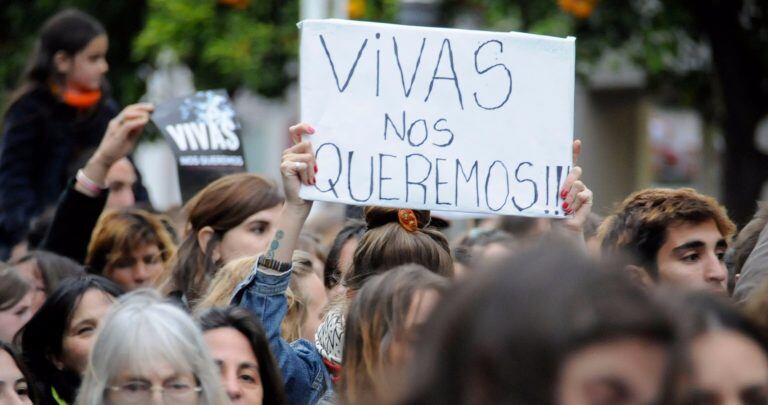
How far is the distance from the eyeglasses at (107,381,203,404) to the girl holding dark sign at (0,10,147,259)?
11.4 ft

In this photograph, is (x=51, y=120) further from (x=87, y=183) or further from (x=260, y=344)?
(x=260, y=344)

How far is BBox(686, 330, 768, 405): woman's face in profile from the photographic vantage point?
5.85ft

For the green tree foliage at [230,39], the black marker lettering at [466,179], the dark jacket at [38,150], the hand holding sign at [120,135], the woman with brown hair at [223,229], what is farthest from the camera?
the green tree foliage at [230,39]

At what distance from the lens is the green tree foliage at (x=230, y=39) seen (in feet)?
37.2

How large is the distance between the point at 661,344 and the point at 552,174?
2543 mm

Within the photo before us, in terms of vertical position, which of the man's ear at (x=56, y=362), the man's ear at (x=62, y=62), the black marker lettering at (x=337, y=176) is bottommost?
the man's ear at (x=56, y=362)

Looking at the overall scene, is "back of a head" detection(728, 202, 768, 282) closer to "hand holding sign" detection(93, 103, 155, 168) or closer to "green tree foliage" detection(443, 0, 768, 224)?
"hand holding sign" detection(93, 103, 155, 168)

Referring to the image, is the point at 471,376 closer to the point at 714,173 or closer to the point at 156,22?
the point at 156,22

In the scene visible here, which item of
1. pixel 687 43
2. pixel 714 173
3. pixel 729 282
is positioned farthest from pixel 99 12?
pixel 729 282

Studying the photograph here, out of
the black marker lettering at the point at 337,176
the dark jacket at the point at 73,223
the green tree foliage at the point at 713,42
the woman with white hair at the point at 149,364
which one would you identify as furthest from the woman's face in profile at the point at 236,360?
the green tree foliage at the point at 713,42

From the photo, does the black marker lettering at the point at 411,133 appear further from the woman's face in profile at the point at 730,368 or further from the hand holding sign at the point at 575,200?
the woman's face in profile at the point at 730,368

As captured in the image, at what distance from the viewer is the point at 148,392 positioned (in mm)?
3129

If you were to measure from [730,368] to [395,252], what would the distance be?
2.19m

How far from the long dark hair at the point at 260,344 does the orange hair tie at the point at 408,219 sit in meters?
0.64
